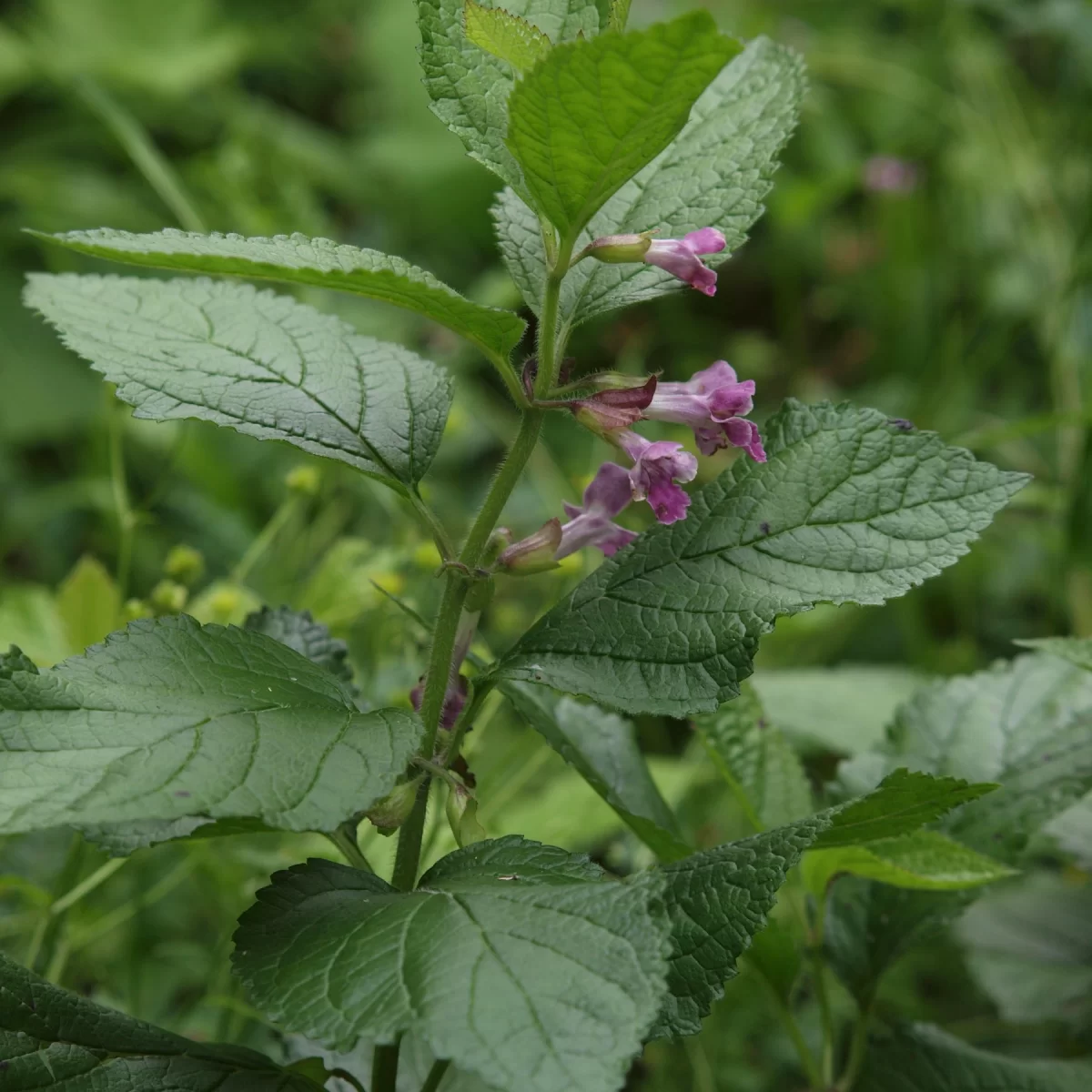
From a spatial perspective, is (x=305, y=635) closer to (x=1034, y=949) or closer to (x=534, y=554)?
(x=534, y=554)

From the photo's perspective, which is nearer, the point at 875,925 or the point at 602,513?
the point at 602,513

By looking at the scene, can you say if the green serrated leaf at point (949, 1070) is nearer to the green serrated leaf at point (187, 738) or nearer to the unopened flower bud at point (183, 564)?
the green serrated leaf at point (187, 738)

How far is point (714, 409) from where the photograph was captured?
0.83m

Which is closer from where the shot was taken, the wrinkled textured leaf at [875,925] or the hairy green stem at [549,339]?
A: the hairy green stem at [549,339]

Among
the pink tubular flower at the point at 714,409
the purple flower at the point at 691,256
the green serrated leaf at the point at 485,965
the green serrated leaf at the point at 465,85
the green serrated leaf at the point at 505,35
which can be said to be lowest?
the green serrated leaf at the point at 485,965

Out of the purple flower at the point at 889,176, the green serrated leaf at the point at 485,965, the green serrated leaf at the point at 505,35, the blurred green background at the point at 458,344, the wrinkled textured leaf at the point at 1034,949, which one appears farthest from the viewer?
the purple flower at the point at 889,176

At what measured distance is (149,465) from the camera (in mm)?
2381

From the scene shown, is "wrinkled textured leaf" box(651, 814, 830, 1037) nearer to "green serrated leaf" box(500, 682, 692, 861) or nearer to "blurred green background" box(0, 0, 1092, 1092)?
"green serrated leaf" box(500, 682, 692, 861)

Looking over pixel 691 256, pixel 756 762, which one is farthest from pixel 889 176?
pixel 691 256

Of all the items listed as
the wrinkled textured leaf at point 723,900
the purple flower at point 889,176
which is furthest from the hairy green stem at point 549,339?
the purple flower at point 889,176

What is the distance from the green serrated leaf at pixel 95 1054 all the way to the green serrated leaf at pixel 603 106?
58 cm

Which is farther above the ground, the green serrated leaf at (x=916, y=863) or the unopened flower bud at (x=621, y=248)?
the unopened flower bud at (x=621, y=248)

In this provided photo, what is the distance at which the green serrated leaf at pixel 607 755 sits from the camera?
89 centimetres

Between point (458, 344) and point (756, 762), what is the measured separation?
1.74 metres
